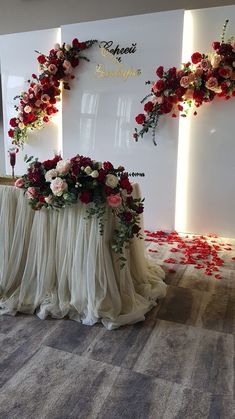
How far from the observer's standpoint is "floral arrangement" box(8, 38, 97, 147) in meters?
4.41

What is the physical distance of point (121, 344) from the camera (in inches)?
86.3

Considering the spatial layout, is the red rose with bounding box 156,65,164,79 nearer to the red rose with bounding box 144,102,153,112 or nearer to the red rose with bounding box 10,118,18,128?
the red rose with bounding box 144,102,153,112

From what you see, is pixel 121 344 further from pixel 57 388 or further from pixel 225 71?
pixel 225 71

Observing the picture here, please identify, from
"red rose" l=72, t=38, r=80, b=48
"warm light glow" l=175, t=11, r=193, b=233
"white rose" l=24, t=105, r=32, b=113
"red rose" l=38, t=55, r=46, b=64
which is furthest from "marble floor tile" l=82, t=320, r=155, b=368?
"red rose" l=38, t=55, r=46, b=64

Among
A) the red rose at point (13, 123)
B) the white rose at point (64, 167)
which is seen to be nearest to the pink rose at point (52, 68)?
the red rose at point (13, 123)

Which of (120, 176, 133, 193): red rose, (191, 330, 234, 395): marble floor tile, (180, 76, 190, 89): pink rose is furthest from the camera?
(180, 76, 190, 89): pink rose

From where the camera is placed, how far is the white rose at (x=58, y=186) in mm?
2244

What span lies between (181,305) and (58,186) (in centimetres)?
133

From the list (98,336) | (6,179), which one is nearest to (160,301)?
(98,336)

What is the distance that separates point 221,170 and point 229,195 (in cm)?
32

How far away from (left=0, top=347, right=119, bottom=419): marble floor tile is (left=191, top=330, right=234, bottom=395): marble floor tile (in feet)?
1.54

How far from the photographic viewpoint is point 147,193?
4457 millimetres

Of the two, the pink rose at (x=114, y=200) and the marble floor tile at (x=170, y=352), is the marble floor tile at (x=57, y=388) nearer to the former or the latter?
the marble floor tile at (x=170, y=352)

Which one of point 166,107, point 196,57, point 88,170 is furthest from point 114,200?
point 196,57
